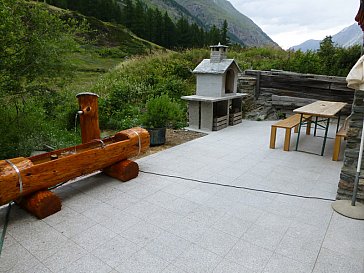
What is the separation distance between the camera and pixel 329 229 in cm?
282

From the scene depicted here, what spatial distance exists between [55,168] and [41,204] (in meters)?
0.42

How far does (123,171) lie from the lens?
390cm

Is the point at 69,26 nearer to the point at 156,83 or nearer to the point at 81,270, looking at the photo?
the point at 81,270

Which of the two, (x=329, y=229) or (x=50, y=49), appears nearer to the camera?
(x=329, y=229)

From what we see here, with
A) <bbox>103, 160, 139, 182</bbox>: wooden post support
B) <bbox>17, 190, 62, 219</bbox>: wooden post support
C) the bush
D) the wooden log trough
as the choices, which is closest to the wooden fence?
the bush

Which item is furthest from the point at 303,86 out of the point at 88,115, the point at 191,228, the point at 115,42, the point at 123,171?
the point at 115,42

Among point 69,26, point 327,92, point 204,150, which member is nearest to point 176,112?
point 204,150

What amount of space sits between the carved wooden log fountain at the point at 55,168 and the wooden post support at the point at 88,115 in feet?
0.20

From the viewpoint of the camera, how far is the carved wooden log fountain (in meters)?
2.75

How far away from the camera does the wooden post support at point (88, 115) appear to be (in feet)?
13.2

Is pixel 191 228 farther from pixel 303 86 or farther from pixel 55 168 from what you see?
pixel 303 86

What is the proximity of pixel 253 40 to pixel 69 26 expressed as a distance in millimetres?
127246

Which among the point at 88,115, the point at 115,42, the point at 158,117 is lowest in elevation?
the point at 158,117

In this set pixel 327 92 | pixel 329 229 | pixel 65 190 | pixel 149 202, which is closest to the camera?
pixel 329 229
